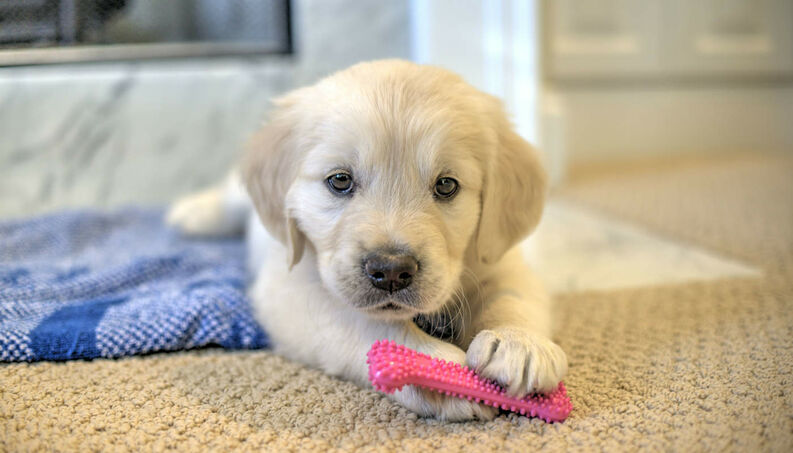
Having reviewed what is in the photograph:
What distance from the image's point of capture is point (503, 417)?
1224 mm

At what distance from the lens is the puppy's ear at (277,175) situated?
1.57 m

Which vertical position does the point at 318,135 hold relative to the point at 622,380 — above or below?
above

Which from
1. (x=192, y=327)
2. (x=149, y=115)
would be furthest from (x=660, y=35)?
(x=192, y=327)

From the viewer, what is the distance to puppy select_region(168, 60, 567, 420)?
4.21 feet

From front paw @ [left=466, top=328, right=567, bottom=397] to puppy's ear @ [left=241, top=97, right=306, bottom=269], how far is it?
571 millimetres

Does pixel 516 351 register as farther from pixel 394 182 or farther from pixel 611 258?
pixel 611 258

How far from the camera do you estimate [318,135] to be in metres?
1.50

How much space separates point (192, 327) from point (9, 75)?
7.37 ft

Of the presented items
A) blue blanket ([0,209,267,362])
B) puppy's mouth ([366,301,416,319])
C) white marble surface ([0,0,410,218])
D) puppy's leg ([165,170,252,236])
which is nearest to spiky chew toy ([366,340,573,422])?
puppy's mouth ([366,301,416,319])

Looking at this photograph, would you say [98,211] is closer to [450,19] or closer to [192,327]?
[192,327]

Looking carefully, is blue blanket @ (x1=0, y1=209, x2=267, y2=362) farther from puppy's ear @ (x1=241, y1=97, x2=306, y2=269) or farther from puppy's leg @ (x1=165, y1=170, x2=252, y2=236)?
puppy's ear @ (x1=241, y1=97, x2=306, y2=269)

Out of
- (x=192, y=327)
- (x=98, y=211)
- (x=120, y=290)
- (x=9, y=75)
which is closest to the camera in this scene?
(x=192, y=327)

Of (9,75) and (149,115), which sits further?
(149,115)

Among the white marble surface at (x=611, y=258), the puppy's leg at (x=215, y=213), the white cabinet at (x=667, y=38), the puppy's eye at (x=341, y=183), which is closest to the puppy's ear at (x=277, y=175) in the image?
the puppy's eye at (x=341, y=183)
